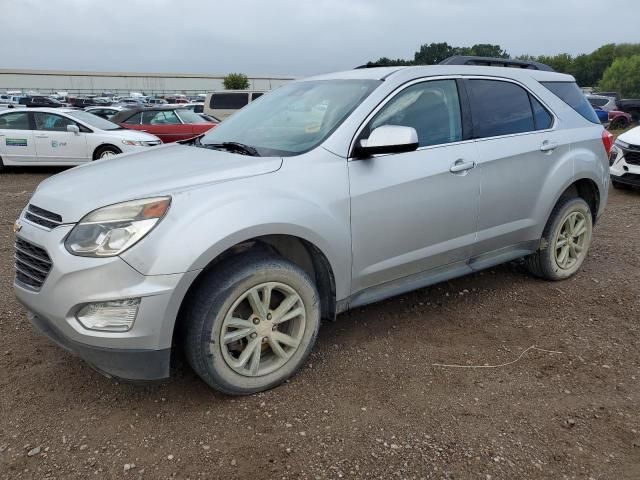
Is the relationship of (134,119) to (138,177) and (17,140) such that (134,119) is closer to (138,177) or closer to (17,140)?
(17,140)

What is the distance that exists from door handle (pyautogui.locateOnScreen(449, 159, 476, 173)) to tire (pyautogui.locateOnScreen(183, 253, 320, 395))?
1246mm

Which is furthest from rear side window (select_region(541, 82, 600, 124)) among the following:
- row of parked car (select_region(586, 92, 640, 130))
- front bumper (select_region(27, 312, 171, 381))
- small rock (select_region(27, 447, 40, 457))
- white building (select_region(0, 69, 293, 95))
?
white building (select_region(0, 69, 293, 95))

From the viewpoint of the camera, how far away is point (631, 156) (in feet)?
28.1

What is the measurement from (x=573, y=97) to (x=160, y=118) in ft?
37.9

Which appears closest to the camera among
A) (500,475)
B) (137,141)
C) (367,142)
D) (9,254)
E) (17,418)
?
(500,475)

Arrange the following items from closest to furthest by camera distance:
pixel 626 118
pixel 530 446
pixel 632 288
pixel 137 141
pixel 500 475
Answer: pixel 500 475, pixel 530 446, pixel 632 288, pixel 137 141, pixel 626 118

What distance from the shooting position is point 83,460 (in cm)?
245

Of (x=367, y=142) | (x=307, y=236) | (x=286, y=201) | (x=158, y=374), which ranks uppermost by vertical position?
(x=367, y=142)

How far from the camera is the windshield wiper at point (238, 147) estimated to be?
3162 millimetres

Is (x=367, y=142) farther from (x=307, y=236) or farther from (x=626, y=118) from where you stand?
(x=626, y=118)

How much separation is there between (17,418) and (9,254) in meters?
3.18

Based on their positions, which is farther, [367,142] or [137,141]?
[137,141]

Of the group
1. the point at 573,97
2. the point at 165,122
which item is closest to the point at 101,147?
the point at 165,122

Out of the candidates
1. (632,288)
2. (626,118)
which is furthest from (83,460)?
Answer: (626,118)
